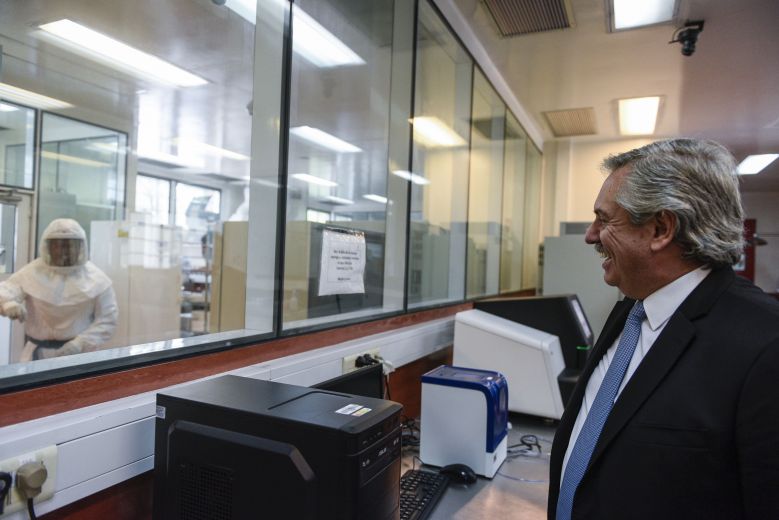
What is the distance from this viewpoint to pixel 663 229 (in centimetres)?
89

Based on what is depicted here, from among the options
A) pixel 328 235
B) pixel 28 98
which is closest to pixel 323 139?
pixel 328 235

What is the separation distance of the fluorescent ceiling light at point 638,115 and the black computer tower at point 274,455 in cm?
429

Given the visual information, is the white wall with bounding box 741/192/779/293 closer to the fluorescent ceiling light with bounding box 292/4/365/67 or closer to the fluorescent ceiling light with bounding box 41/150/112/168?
the fluorescent ceiling light with bounding box 292/4/365/67

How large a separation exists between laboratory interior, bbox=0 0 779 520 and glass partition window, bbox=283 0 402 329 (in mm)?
13

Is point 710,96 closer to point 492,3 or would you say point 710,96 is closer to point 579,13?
point 579,13

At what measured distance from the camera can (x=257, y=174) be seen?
1551 mm

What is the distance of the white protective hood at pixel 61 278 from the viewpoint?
2861mm

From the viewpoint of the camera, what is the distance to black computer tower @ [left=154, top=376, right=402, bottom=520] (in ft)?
2.34

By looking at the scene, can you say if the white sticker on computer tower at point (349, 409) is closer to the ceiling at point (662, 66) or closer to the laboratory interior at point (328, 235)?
the laboratory interior at point (328, 235)

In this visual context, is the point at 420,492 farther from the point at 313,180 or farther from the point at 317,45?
the point at 317,45

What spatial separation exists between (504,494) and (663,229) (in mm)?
908

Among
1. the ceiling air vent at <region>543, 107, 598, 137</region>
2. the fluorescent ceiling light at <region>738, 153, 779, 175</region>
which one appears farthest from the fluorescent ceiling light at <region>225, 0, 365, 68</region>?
the fluorescent ceiling light at <region>738, 153, 779, 175</region>

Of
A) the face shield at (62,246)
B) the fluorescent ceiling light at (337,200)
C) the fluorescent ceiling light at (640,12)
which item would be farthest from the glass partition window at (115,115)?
the fluorescent ceiling light at (640,12)

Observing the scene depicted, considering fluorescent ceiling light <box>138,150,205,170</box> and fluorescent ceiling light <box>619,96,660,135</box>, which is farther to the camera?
fluorescent ceiling light <box>138,150,205,170</box>
